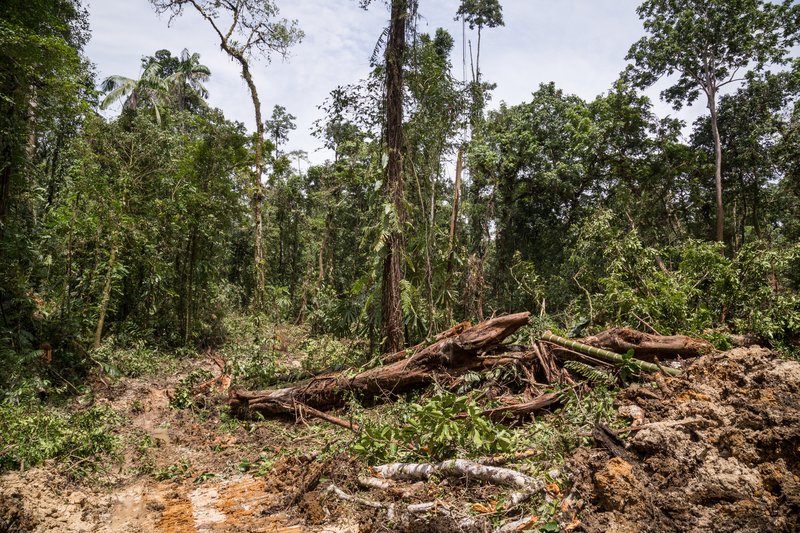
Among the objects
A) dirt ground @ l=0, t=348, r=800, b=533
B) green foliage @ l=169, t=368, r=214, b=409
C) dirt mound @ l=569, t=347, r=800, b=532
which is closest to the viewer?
dirt mound @ l=569, t=347, r=800, b=532

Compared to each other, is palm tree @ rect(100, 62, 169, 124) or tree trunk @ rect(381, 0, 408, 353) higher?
palm tree @ rect(100, 62, 169, 124)

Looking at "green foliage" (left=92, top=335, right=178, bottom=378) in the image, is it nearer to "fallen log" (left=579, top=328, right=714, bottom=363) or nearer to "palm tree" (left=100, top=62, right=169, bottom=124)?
"fallen log" (left=579, top=328, right=714, bottom=363)

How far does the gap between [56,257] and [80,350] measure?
2.09 m

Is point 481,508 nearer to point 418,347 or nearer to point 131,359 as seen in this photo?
point 418,347

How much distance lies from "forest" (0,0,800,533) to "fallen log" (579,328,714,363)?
41 mm

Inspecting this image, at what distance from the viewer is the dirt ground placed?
126 inches

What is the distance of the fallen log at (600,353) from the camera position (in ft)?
17.9

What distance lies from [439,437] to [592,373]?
2.27 meters

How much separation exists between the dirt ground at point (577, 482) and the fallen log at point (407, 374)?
2.81 ft

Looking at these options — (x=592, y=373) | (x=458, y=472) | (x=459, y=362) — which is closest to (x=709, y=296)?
(x=592, y=373)

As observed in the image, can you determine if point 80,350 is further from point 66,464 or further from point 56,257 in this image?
point 66,464

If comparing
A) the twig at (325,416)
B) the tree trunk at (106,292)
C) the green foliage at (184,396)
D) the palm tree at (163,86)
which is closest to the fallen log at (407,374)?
the twig at (325,416)

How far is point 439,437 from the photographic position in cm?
439

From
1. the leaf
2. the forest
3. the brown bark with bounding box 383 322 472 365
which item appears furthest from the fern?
the leaf
